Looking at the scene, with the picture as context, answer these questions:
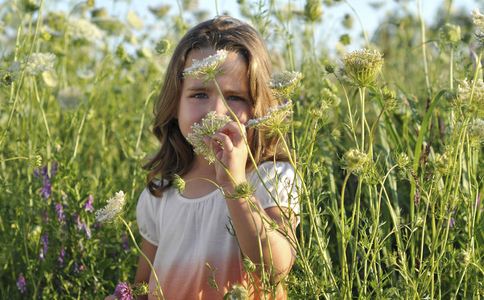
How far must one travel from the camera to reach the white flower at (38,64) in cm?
242

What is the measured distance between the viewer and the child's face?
6.28 feet

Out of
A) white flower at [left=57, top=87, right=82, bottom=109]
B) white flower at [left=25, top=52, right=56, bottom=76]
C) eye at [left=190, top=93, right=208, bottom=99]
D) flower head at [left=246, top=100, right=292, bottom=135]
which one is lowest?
flower head at [left=246, top=100, right=292, bottom=135]

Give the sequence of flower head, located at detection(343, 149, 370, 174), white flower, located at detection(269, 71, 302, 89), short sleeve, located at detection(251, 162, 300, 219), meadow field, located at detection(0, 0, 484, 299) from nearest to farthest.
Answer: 1. flower head, located at detection(343, 149, 370, 174)
2. white flower, located at detection(269, 71, 302, 89)
3. meadow field, located at detection(0, 0, 484, 299)
4. short sleeve, located at detection(251, 162, 300, 219)

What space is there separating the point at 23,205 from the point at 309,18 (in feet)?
3.17

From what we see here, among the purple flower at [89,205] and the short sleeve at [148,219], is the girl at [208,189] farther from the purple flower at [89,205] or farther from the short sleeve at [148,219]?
the purple flower at [89,205]

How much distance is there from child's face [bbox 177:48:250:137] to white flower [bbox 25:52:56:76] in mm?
595

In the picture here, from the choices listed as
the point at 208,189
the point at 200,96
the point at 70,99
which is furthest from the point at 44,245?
the point at 70,99

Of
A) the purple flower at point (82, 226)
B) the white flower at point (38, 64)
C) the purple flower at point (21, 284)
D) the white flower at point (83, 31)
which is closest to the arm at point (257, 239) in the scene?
the purple flower at point (82, 226)

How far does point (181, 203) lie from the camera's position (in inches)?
80.4

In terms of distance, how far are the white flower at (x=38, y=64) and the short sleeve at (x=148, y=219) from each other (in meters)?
0.50

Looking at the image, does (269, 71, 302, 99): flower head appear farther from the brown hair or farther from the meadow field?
the brown hair

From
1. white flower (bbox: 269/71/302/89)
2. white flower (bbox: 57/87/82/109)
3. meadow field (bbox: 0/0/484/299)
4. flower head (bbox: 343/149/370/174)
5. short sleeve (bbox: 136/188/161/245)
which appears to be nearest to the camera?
flower head (bbox: 343/149/370/174)

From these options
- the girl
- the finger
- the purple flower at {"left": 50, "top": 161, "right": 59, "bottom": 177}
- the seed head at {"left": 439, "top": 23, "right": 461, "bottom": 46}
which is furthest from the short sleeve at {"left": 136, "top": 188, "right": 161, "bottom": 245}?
the seed head at {"left": 439, "top": 23, "right": 461, "bottom": 46}

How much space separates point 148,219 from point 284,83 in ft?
2.73
